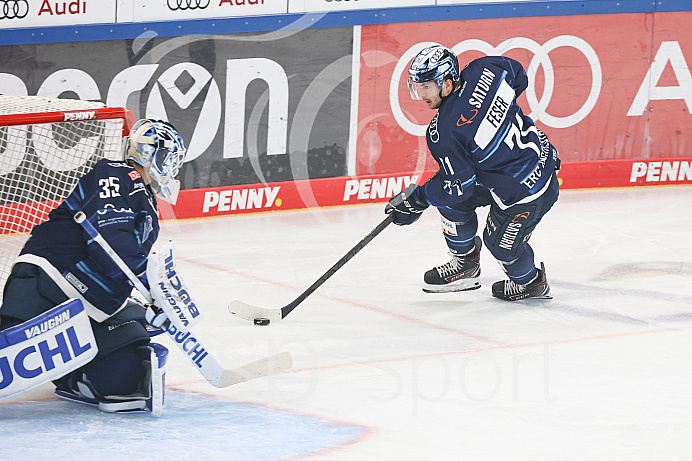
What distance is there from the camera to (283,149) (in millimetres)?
6238

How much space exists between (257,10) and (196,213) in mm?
1208

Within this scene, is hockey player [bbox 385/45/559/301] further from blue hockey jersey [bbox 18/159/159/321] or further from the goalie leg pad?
the goalie leg pad

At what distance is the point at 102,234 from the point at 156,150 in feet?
0.98

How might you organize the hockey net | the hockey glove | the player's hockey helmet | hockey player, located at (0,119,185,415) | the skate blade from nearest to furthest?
hockey player, located at (0,119,185,415), the hockey net, the player's hockey helmet, the hockey glove, the skate blade

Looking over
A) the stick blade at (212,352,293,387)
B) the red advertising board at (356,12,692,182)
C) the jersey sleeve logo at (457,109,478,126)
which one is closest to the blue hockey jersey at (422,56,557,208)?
the jersey sleeve logo at (457,109,478,126)

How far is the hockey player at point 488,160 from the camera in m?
4.18

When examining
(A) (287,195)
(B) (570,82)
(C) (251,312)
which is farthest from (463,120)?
(B) (570,82)

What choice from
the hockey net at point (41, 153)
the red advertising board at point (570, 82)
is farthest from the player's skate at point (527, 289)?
the red advertising board at point (570, 82)

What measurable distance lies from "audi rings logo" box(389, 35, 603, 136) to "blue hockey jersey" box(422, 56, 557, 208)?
216 centimetres

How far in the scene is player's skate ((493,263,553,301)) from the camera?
15.0ft

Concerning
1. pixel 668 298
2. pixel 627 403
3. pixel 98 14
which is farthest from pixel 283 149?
pixel 627 403

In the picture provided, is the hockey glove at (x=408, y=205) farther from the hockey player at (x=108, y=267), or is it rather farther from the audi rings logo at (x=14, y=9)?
the audi rings logo at (x=14, y=9)

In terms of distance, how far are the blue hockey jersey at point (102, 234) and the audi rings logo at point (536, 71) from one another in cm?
360

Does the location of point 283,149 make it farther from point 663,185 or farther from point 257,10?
point 663,185
